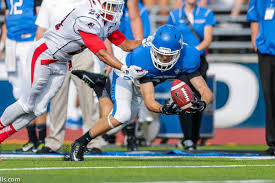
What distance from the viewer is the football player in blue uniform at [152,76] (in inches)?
225

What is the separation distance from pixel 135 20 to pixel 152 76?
1.40m

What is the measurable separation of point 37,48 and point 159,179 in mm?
2300

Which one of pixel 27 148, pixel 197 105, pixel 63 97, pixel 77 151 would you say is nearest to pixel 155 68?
pixel 197 105

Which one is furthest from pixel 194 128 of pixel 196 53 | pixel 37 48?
pixel 37 48

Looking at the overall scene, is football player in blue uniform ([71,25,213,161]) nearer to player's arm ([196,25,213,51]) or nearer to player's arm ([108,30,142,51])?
player's arm ([108,30,142,51])

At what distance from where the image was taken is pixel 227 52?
43.0 feet

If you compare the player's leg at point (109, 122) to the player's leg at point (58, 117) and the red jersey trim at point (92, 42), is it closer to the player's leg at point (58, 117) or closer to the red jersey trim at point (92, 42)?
the red jersey trim at point (92, 42)

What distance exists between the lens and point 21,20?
7629mm

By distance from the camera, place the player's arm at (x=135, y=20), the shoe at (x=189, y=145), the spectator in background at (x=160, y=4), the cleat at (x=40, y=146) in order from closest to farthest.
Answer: the player's arm at (x=135, y=20) < the cleat at (x=40, y=146) < the shoe at (x=189, y=145) < the spectator in background at (x=160, y=4)

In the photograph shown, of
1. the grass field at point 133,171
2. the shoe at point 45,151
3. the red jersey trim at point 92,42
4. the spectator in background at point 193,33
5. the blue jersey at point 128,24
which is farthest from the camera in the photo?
the spectator in background at point 193,33

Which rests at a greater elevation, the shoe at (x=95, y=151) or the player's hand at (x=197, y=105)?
the player's hand at (x=197, y=105)

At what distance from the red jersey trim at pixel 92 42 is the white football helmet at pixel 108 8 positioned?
0.72ft

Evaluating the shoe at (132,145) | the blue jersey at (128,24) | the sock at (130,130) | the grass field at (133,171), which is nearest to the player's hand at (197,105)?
the grass field at (133,171)

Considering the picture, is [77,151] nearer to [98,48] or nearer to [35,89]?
[35,89]
